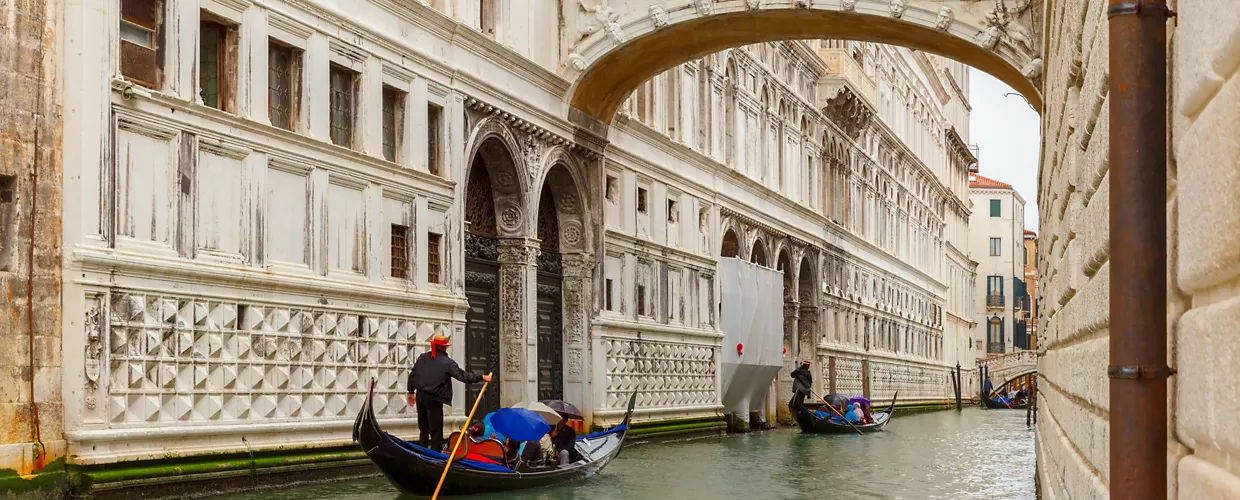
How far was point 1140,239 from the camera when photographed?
8.77 ft

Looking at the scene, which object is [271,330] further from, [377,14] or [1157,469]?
[1157,469]

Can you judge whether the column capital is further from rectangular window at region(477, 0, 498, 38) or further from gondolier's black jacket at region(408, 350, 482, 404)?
gondolier's black jacket at region(408, 350, 482, 404)

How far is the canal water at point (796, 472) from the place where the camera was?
12.7m

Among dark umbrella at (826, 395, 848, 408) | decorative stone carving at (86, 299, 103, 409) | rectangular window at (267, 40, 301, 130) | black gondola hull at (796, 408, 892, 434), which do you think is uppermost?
rectangular window at (267, 40, 301, 130)

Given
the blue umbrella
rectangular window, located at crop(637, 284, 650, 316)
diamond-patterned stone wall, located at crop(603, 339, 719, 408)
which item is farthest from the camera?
rectangular window, located at crop(637, 284, 650, 316)

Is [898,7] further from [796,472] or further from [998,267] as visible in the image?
[998,267]

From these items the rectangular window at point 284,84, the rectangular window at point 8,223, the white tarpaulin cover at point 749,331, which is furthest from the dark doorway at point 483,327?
the white tarpaulin cover at point 749,331

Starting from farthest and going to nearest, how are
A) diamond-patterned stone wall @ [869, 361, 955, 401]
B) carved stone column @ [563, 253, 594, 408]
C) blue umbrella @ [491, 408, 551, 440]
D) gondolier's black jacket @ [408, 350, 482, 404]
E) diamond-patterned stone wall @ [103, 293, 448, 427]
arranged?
diamond-patterned stone wall @ [869, 361, 955, 401] < carved stone column @ [563, 253, 594, 408] < gondolier's black jacket @ [408, 350, 482, 404] < blue umbrella @ [491, 408, 551, 440] < diamond-patterned stone wall @ [103, 293, 448, 427]

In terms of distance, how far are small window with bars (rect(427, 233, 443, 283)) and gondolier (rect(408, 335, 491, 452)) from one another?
261cm

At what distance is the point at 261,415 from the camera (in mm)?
11836

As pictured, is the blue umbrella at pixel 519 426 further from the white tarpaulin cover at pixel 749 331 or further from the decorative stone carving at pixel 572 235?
the white tarpaulin cover at pixel 749 331

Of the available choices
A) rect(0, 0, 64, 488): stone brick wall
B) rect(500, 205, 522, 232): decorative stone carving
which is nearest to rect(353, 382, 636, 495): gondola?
rect(0, 0, 64, 488): stone brick wall

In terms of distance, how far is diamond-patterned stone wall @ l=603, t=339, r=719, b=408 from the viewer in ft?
65.7

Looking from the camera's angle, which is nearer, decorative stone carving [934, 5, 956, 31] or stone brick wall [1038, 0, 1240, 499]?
stone brick wall [1038, 0, 1240, 499]
